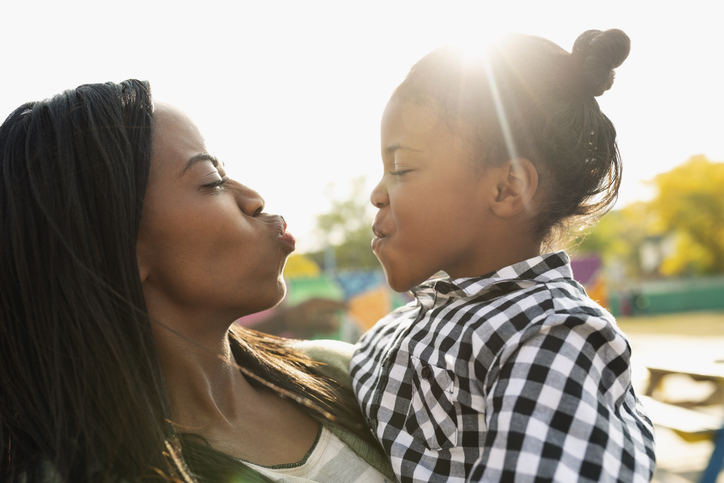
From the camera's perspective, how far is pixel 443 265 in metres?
1.77

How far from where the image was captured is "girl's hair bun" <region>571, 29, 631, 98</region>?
5.55 ft

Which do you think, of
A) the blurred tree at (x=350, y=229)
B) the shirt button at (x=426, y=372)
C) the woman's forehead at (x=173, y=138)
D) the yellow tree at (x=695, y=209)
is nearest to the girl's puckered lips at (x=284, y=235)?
the woman's forehead at (x=173, y=138)

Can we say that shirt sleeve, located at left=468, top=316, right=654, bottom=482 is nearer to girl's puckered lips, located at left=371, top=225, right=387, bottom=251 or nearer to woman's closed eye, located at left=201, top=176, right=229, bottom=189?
girl's puckered lips, located at left=371, top=225, right=387, bottom=251

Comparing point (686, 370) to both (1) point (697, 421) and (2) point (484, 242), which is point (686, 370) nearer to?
(1) point (697, 421)

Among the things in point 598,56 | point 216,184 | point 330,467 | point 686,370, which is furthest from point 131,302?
point 686,370

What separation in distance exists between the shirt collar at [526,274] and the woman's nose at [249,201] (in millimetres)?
654

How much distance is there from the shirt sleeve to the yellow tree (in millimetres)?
38876

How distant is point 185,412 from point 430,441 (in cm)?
73

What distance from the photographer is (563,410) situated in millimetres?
1148

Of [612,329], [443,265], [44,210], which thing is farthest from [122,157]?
[612,329]

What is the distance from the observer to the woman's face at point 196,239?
5.00ft

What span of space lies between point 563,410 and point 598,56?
1130 millimetres

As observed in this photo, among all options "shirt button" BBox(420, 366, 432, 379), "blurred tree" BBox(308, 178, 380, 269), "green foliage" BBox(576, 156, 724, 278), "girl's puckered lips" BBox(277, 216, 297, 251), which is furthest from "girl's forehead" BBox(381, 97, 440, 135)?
"blurred tree" BBox(308, 178, 380, 269)

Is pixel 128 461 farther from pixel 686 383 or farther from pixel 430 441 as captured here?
pixel 686 383
